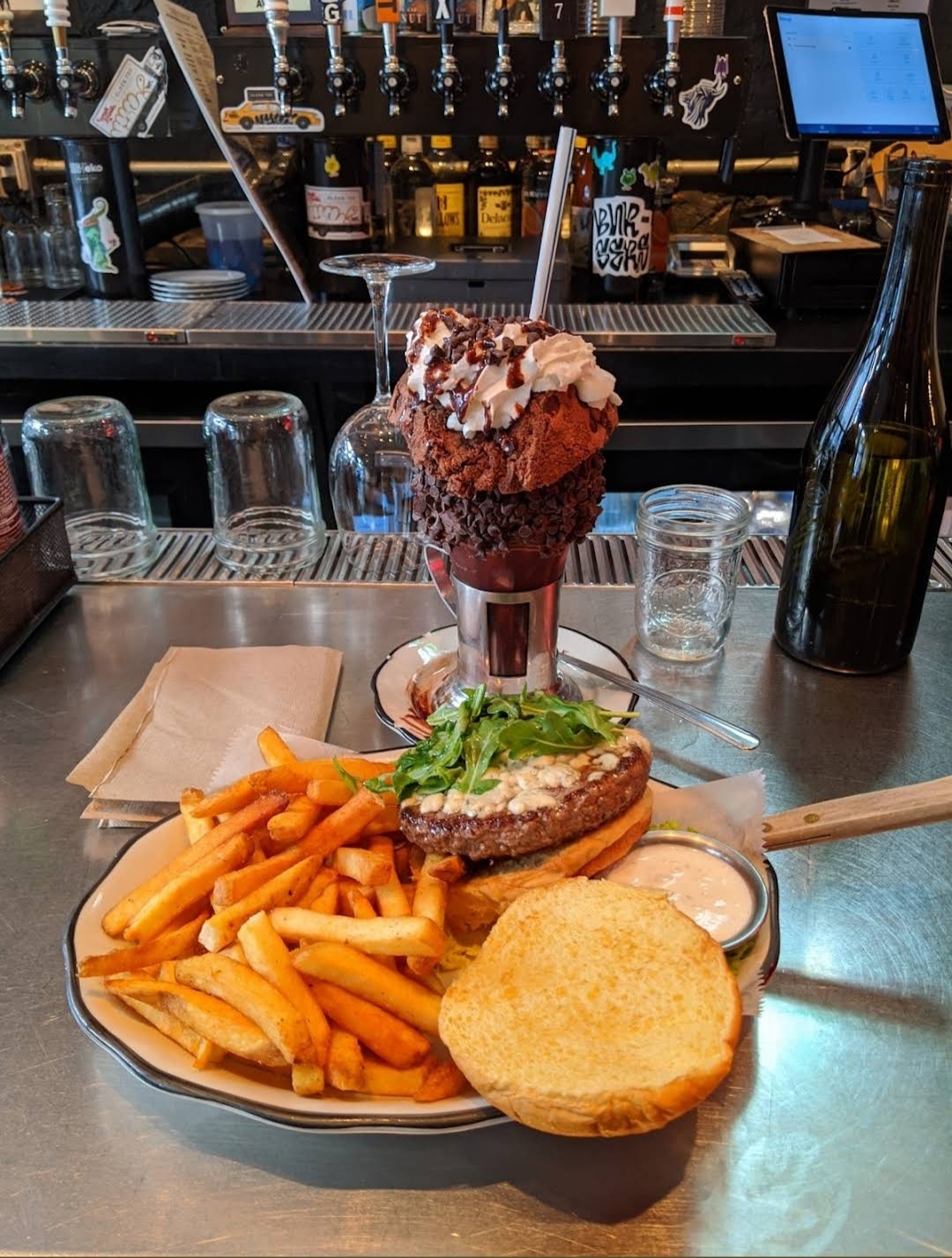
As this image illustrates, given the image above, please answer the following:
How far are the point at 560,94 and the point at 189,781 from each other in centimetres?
264

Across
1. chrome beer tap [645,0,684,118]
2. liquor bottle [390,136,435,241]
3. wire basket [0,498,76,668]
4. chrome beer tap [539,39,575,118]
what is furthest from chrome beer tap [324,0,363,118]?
wire basket [0,498,76,668]

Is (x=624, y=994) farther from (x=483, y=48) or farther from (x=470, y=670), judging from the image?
(x=483, y=48)

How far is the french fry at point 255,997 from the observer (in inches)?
33.3

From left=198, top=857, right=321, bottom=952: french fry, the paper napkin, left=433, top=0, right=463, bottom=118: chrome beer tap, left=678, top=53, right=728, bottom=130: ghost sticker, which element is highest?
left=433, top=0, right=463, bottom=118: chrome beer tap

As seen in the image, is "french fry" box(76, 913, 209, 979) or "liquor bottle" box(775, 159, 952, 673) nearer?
"french fry" box(76, 913, 209, 979)

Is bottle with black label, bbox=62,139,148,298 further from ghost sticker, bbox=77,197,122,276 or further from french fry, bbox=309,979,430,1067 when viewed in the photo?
french fry, bbox=309,979,430,1067

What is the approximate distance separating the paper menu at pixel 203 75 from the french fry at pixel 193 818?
8.06ft

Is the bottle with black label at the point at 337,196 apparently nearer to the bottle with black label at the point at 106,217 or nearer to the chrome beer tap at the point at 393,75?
the chrome beer tap at the point at 393,75

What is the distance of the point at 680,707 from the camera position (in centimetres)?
141

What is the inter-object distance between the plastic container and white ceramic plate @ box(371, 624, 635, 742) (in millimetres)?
2786

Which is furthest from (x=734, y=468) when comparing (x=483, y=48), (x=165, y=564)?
(x=165, y=564)

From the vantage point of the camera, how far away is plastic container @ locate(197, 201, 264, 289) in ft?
12.5

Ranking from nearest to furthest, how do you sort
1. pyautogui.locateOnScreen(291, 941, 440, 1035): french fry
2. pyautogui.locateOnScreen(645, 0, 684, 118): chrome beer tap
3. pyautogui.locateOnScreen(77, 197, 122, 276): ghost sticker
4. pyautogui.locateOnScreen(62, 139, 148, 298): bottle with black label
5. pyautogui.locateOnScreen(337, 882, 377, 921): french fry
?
1. pyautogui.locateOnScreen(291, 941, 440, 1035): french fry
2. pyautogui.locateOnScreen(337, 882, 377, 921): french fry
3. pyautogui.locateOnScreen(645, 0, 684, 118): chrome beer tap
4. pyautogui.locateOnScreen(62, 139, 148, 298): bottle with black label
5. pyautogui.locateOnScreen(77, 197, 122, 276): ghost sticker

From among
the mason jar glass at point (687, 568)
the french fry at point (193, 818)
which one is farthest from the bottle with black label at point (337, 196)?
the french fry at point (193, 818)
